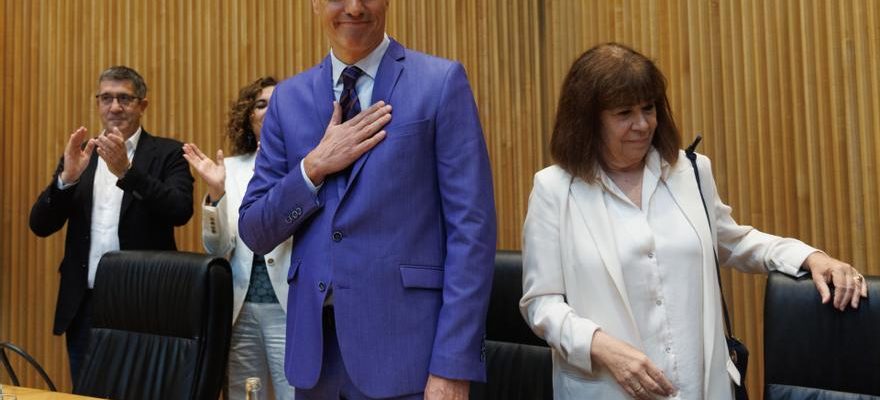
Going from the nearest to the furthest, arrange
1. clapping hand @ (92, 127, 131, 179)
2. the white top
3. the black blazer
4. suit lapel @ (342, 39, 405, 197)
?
1. suit lapel @ (342, 39, 405, 197)
2. clapping hand @ (92, 127, 131, 179)
3. the black blazer
4. the white top

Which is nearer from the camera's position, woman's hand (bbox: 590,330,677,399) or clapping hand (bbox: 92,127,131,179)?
woman's hand (bbox: 590,330,677,399)

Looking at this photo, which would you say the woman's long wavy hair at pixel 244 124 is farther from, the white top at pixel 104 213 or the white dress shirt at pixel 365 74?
the white dress shirt at pixel 365 74

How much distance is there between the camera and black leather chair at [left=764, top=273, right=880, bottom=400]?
1.77 m

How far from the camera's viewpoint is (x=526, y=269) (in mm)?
1932

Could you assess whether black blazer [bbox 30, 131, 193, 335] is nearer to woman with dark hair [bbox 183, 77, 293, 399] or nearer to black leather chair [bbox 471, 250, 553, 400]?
woman with dark hair [bbox 183, 77, 293, 399]

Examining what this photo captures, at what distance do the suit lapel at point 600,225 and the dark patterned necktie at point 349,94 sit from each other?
518 mm

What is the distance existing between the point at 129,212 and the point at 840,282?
8.15ft

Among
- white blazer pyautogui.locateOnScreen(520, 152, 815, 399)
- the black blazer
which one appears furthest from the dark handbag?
the black blazer

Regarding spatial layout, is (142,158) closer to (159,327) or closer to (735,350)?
(159,327)

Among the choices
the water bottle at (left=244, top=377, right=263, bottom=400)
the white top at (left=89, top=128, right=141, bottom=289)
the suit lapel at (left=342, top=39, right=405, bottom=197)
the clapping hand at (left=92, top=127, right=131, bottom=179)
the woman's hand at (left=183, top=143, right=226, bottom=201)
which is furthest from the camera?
the white top at (left=89, top=128, right=141, bottom=289)

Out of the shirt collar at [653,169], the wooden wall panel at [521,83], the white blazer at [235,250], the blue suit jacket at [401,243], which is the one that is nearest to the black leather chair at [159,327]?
the white blazer at [235,250]

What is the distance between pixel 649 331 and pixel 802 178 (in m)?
1.48

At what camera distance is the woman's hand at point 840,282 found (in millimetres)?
1778

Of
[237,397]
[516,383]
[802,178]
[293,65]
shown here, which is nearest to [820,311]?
[516,383]
